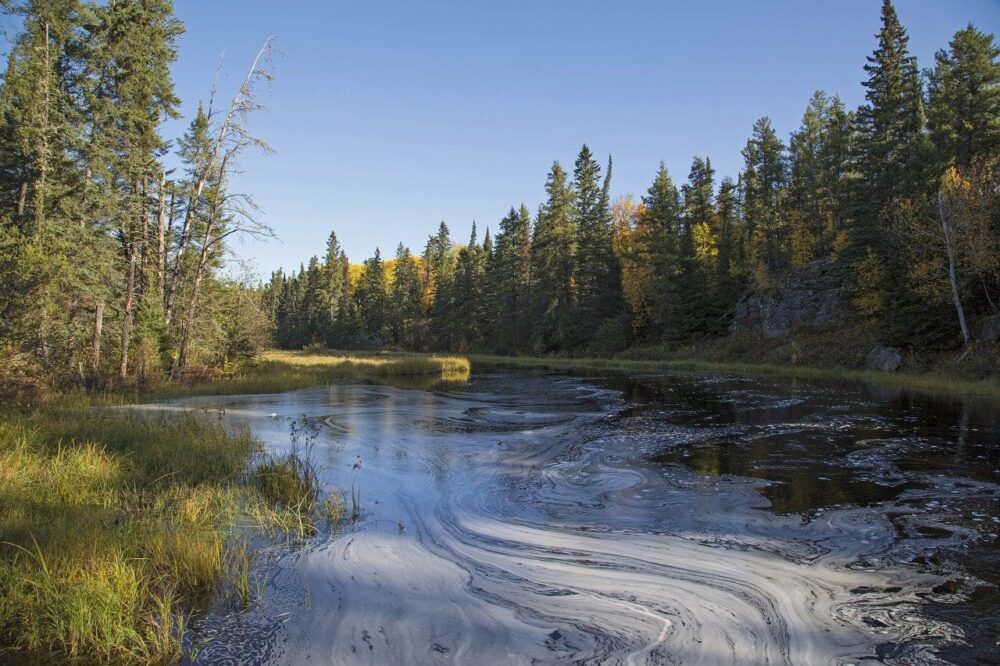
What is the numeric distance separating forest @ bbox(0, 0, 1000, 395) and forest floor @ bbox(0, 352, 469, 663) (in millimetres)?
7785

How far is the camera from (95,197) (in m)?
17.2

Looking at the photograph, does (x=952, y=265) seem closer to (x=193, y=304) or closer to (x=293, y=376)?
(x=293, y=376)

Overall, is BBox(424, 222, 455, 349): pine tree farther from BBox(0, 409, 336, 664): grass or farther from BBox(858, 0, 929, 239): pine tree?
BBox(0, 409, 336, 664): grass

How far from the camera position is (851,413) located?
637 inches

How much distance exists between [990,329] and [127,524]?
108 ft

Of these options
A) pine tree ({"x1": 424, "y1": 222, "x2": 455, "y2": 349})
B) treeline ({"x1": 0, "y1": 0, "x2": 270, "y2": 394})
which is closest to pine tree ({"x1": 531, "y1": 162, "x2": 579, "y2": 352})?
pine tree ({"x1": 424, "y1": 222, "x2": 455, "y2": 349})

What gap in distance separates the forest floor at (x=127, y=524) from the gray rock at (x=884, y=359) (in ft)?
95.8

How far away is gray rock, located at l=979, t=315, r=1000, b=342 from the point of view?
24781 mm

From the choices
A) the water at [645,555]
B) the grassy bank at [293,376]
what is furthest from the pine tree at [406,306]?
the water at [645,555]

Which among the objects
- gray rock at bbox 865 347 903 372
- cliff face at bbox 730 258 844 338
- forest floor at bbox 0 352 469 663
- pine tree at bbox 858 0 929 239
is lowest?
forest floor at bbox 0 352 469 663

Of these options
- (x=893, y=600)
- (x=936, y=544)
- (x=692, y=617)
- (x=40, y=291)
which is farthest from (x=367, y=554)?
(x=40, y=291)

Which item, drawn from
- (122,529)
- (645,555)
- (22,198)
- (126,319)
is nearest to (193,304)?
(126,319)

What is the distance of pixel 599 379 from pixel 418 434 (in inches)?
786

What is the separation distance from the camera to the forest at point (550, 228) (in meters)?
17.3
